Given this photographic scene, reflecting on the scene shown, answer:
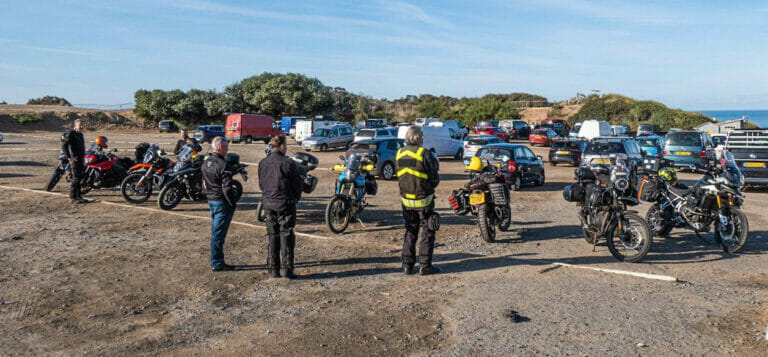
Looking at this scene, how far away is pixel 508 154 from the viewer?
17516mm

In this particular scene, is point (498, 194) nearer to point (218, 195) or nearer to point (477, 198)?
point (477, 198)

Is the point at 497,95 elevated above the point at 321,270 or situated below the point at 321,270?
above

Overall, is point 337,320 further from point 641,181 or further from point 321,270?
point 641,181

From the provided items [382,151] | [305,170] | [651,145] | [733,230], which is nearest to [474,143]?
[651,145]

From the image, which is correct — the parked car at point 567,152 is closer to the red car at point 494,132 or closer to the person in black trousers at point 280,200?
the red car at point 494,132

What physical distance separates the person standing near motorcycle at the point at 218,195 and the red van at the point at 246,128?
110 feet

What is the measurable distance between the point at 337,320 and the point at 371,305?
22.1 inches

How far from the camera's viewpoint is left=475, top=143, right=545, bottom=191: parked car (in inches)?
665

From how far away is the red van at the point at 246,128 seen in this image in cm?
4100

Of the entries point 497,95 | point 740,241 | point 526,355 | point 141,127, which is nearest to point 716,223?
point 740,241

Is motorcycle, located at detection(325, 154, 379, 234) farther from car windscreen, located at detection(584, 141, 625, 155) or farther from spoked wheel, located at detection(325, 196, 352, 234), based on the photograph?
car windscreen, located at detection(584, 141, 625, 155)

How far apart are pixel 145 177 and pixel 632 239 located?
9.66 m

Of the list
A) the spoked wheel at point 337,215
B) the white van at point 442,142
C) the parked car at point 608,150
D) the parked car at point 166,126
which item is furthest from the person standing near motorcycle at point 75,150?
the parked car at point 166,126

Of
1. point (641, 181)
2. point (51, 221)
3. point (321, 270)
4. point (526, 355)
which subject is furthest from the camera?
point (51, 221)
